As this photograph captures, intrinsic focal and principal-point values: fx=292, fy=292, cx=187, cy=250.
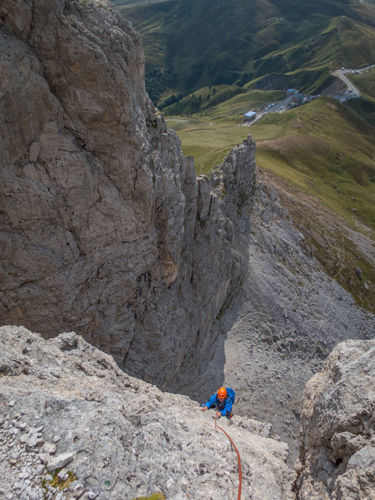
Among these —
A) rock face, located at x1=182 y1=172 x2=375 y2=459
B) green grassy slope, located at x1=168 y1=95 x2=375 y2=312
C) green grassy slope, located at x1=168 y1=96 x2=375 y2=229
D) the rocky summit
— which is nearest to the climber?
the rocky summit

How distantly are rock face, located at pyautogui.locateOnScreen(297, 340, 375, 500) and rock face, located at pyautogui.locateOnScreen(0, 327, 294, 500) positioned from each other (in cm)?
184

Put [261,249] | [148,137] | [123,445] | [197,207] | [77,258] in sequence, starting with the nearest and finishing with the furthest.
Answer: [123,445] → [77,258] → [148,137] → [197,207] → [261,249]

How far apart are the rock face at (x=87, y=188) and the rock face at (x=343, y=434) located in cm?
1830

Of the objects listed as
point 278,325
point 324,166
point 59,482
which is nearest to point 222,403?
point 59,482

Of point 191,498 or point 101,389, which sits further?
point 101,389

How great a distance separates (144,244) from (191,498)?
20.8 meters

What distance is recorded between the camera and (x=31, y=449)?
32.0 ft

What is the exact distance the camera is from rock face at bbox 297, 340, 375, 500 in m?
9.80

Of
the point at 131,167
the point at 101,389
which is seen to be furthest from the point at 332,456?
the point at 131,167

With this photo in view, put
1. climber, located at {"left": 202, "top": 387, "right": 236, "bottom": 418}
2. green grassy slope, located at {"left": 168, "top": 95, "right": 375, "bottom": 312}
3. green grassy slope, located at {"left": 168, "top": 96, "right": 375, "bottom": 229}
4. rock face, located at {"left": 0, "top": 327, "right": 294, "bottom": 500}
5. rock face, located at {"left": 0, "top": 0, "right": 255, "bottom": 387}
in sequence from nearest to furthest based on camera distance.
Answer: rock face, located at {"left": 0, "top": 327, "right": 294, "bottom": 500} → rock face, located at {"left": 0, "top": 0, "right": 255, "bottom": 387} → climber, located at {"left": 202, "top": 387, "right": 236, "bottom": 418} → green grassy slope, located at {"left": 168, "top": 95, "right": 375, "bottom": 312} → green grassy slope, located at {"left": 168, "top": 96, "right": 375, "bottom": 229}

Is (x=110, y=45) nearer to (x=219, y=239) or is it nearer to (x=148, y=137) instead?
(x=148, y=137)

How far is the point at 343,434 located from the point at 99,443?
895cm

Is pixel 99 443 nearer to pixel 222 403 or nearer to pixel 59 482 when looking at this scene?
pixel 59 482

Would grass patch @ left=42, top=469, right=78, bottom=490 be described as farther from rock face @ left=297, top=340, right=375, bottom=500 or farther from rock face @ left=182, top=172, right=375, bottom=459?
rock face @ left=182, top=172, right=375, bottom=459
